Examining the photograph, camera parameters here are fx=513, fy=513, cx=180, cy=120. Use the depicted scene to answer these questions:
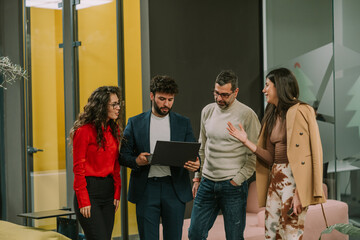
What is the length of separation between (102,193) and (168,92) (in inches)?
30.3

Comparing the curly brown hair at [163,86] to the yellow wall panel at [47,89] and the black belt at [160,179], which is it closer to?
the black belt at [160,179]

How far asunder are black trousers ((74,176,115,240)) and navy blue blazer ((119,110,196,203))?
0.48ft

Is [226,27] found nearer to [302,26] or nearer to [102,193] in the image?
[302,26]

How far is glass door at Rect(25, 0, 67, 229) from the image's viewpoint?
5934mm

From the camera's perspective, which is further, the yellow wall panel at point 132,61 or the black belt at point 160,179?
the yellow wall panel at point 132,61

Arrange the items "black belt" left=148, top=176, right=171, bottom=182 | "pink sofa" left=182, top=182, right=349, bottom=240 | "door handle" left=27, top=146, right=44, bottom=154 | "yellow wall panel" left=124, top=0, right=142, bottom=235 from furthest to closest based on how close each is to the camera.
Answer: "door handle" left=27, top=146, right=44, bottom=154, "yellow wall panel" left=124, top=0, right=142, bottom=235, "pink sofa" left=182, top=182, right=349, bottom=240, "black belt" left=148, top=176, right=171, bottom=182

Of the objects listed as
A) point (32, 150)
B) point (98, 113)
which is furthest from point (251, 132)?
point (32, 150)

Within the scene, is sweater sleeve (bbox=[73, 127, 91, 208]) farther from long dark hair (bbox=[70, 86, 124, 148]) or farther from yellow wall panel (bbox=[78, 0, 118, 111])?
yellow wall panel (bbox=[78, 0, 118, 111])

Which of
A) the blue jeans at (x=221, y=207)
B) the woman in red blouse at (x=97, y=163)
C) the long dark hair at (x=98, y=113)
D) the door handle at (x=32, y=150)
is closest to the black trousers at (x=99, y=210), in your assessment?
the woman in red blouse at (x=97, y=163)

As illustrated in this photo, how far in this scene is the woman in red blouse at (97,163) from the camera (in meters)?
3.19

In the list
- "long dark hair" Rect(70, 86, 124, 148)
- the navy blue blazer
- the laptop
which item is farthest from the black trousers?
the laptop

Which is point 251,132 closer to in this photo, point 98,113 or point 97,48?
point 98,113

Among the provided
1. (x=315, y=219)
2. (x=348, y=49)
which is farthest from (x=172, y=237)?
(x=348, y=49)

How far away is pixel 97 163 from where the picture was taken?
129 inches
